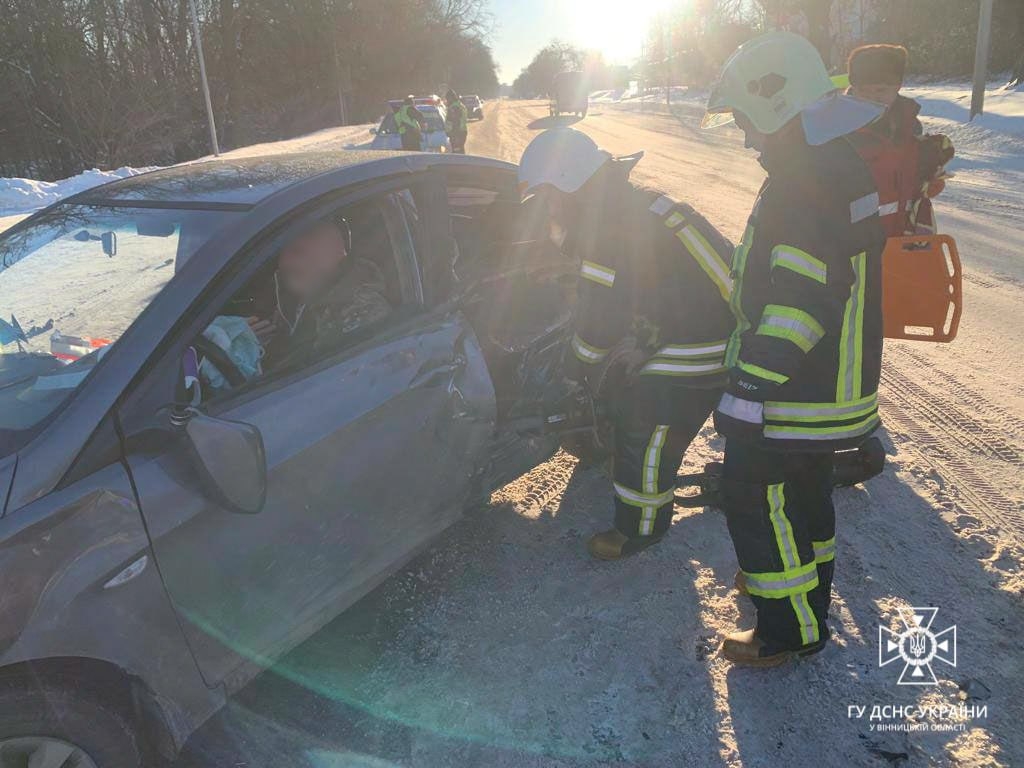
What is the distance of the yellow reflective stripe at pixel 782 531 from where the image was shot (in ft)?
7.79

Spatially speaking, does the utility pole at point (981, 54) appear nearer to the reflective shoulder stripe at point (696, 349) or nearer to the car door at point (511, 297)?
the car door at point (511, 297)

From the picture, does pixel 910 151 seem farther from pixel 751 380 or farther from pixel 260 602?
pixel 260 602

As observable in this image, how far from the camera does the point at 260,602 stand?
2096 millimetres

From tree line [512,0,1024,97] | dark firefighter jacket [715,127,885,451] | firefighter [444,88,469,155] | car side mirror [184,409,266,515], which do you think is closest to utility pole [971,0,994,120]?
tree line [512,0,1024,97]

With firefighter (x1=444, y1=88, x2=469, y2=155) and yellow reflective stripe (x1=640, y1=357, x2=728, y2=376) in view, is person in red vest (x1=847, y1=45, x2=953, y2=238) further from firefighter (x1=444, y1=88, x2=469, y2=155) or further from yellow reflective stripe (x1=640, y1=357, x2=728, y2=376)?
firefighter (x1=444, y1=88, x2=469, y2=155)

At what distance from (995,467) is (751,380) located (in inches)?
85.2

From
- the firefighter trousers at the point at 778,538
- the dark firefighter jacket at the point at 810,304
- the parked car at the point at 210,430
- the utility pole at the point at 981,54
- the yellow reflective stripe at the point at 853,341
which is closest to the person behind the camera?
the parked car at the point at 210,430

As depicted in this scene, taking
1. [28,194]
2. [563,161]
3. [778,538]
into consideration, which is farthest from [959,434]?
[28,194]

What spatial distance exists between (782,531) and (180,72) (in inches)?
1234

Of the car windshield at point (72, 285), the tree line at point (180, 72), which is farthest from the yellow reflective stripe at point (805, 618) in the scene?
the tree line at point (180, 72)

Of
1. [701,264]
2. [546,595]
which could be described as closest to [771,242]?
[701,264]

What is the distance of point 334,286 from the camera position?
2859 millimetres

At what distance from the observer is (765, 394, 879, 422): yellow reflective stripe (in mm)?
2215

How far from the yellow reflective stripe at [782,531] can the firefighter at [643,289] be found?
61 centimetres
